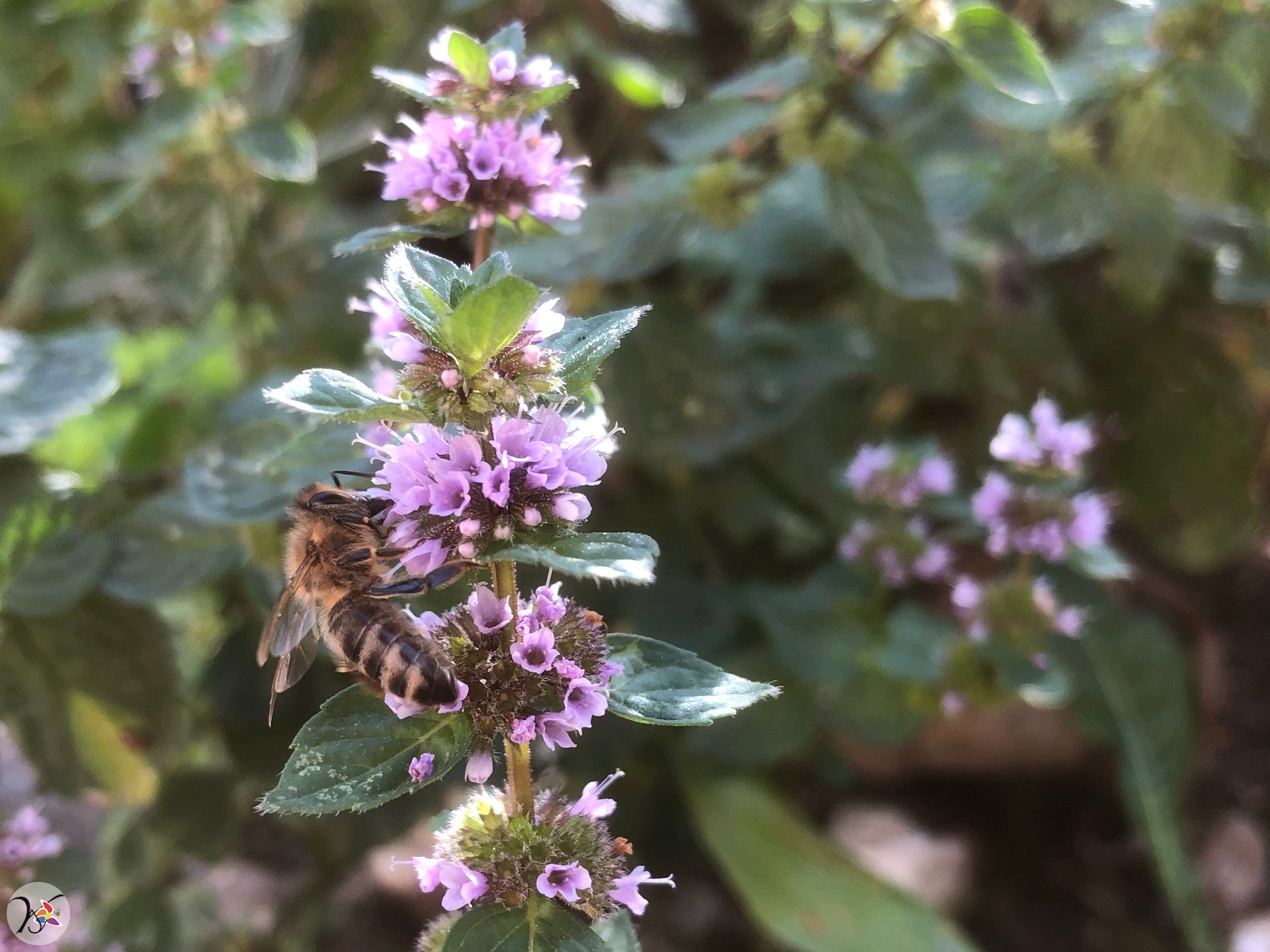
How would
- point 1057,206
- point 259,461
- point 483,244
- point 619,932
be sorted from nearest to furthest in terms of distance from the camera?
point 619,932, point 483,244, point 259,461, point 1057,206

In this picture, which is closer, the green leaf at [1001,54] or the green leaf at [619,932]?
the green leaf at [619,932]

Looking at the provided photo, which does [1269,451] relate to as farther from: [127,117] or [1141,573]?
[127,117]

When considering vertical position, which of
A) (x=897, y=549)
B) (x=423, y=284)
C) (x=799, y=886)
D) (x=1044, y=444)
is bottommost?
(x=799, y=886)

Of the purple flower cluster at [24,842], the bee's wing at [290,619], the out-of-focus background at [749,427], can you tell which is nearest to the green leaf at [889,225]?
the out-of-focus background at [749,427]

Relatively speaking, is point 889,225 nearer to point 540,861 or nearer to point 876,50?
point 876,50

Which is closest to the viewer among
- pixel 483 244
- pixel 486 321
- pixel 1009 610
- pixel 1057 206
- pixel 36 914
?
pixel 486 321

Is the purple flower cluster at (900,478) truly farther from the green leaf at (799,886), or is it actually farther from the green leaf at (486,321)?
the green leaf at (486,321)

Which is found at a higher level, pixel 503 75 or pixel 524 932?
pixel 503 75

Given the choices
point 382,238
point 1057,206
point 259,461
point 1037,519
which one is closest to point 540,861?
point 382,238

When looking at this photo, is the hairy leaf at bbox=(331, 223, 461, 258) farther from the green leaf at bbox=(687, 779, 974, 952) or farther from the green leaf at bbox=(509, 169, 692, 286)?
the green leaf at bbox=(687, 779, 974, 952)
